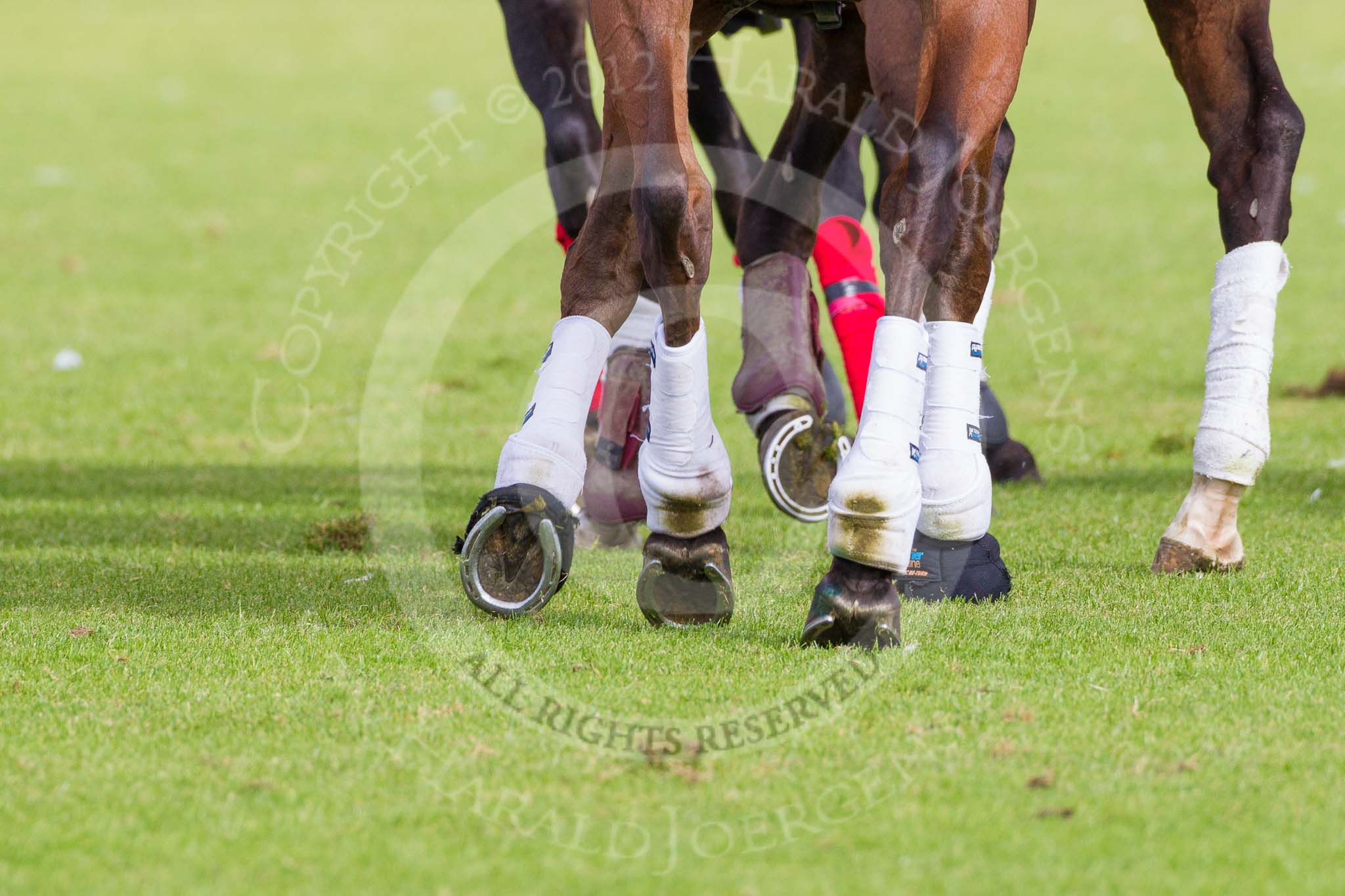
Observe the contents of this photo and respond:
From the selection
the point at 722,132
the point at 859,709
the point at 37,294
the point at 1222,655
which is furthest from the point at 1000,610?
the point at 37,294

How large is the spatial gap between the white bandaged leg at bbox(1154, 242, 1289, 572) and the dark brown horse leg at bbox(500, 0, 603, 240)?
174 cm

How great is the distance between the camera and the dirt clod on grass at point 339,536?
4.19m

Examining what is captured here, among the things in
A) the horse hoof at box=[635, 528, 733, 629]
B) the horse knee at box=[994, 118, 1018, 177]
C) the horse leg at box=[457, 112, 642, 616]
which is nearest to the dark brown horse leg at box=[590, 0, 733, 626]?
the horse hoof at box=[635, 528, 733, 629]

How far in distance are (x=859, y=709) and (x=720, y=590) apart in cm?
66

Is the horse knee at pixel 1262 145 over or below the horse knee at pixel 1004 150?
over

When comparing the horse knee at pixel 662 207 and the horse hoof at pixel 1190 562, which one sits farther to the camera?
the horse hoof at pixel 1190 562

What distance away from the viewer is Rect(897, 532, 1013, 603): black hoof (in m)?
3.35

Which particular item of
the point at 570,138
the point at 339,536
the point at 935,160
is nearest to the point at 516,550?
the point at 935,160

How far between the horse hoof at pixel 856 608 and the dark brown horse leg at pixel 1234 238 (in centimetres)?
107

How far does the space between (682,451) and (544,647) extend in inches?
19.3

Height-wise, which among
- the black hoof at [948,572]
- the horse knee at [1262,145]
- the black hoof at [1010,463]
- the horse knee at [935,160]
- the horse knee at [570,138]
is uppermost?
the horse knee at [1262,145]

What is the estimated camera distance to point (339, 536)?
4246 millimetres

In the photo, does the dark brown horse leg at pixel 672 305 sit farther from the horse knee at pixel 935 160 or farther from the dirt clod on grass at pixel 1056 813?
the dirt clod on grass at pixel 1056 813

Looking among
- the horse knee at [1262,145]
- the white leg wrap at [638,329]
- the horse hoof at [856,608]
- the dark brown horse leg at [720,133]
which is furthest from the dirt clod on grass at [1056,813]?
the dark brown horse leg at [720,133]
